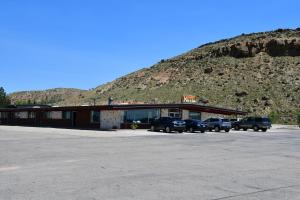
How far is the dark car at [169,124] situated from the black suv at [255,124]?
1110cm

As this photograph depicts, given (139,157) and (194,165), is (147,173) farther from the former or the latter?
(139,157)

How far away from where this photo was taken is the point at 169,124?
5009 cm

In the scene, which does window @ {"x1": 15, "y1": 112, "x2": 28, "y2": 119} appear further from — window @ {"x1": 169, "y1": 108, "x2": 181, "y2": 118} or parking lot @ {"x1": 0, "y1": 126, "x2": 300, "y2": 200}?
parking lot @ {"x1": 0, "y1": 126, "x2": 300, "y2": 200}

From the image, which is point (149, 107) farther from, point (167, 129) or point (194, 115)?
point (194, 115)

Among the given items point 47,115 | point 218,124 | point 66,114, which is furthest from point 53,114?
point 218,124

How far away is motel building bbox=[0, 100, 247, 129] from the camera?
181ft

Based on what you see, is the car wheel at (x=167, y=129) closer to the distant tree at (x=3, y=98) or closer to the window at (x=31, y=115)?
the window at (x=31, y=115)

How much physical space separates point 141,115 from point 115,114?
9.38 ft

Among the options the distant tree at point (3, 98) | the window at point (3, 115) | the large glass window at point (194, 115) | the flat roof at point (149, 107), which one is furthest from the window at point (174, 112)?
the distant tree at point (3, 98)

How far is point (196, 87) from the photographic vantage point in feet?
321

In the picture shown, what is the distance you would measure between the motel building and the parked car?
14.3 ft

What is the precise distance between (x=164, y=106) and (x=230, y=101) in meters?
33.5

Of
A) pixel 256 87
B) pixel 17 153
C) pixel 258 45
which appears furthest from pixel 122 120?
pixel 258 45

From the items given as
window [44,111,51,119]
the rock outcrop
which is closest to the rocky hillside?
the rock outcrop
